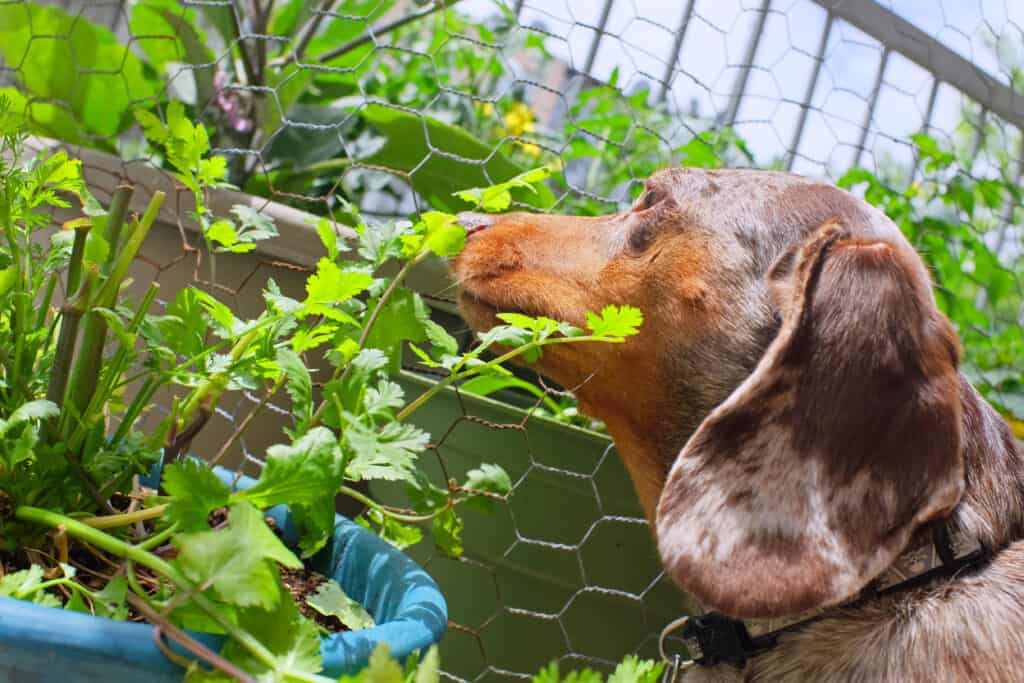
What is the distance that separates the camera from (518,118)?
2809 millimetres

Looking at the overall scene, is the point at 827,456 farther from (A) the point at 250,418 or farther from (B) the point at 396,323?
(A) the point at 250,418

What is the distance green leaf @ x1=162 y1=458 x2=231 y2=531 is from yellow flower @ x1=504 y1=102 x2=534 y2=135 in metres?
2.06

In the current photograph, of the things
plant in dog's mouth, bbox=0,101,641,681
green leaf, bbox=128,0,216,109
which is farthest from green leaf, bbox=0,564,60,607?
green leaf, bbox=128,0,216,109

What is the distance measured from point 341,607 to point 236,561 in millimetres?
314

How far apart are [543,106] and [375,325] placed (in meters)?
4.47

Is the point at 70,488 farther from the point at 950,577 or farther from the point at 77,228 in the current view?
the point at 950,577

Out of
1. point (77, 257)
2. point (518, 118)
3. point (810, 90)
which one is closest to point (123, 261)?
point (77, 257)

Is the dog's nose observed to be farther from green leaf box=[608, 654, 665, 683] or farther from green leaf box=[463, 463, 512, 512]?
green leaf box=[608, 654, 665, 683]

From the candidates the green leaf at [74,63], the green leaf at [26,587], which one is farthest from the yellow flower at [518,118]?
the green leaf at [26,587]

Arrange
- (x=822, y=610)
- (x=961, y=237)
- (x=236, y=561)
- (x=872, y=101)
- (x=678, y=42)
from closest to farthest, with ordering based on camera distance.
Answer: (x=236, y=561) < (x=822, y=610) < (x=678, y=42) < (x=872, y=101) < (x=961, y=237)

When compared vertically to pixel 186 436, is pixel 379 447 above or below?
above

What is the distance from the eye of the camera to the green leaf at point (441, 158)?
1.82 m

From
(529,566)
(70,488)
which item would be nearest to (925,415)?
(529,566)

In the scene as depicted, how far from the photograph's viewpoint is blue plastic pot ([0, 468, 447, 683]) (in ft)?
2.34
